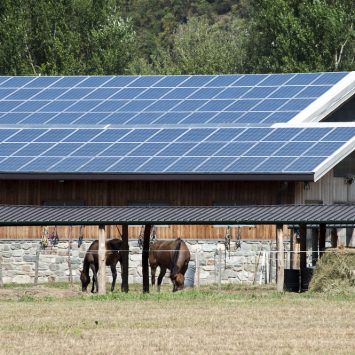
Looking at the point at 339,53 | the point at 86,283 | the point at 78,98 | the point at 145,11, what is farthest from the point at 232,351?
the point at 145,11

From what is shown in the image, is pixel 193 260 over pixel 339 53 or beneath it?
beneath

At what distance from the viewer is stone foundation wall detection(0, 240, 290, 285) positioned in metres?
52.8

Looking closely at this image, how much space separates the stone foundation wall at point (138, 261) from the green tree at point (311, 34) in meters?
33.0

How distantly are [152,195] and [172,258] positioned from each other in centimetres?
688

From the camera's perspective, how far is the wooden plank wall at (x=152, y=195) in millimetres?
52531

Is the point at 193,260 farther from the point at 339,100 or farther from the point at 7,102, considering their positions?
the point at 7,102

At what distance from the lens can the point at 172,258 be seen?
155ft

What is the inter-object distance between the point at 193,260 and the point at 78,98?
1103cm

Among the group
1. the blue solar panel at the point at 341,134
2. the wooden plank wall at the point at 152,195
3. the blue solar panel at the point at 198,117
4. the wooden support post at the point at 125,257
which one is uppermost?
the blue solar panel at the point at 198,117

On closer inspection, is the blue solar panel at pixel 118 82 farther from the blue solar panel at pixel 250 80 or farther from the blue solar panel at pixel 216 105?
the blue solar panel at pixel 216 105

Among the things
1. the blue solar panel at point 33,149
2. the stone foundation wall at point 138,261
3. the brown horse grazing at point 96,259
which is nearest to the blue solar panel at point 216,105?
the stone foundation wall at point 138,261

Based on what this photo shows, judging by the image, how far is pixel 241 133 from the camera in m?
53.4

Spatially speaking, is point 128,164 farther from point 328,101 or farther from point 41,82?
point 41,82

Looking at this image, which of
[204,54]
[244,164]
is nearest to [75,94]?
[244,164]
